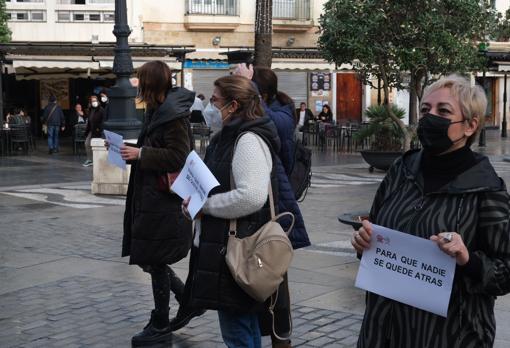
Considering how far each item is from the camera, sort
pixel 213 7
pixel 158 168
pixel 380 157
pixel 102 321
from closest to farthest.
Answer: pixel 158 168, pixel 102 321, pixel 380 157, pixel 213 7

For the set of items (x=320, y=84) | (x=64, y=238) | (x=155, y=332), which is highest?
(x=320, y=84)

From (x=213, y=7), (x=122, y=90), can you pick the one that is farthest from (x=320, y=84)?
(x=122, y=90)

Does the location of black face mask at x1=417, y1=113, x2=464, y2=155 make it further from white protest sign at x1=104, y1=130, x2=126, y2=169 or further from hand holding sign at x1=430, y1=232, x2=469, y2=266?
white protest sign at x1=104, y1=130, x2=126, y2=169

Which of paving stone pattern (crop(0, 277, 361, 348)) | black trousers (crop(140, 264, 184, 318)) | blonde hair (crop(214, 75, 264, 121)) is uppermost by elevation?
blonde hair (crop(214, 75, 264, 121))

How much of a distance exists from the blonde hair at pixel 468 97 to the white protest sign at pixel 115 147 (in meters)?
2.99

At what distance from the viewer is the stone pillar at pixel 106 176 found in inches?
544

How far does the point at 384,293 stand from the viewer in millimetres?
3117

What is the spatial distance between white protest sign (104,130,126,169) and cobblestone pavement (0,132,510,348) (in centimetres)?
119

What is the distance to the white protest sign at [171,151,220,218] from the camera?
4012 millimetres

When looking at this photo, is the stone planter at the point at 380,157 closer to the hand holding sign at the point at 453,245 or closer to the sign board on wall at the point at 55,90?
the sign board on wall at the point at 55,90

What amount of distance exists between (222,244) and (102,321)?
2261 mm

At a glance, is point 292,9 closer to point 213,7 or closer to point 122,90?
point 213,7

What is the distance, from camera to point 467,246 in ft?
9.80

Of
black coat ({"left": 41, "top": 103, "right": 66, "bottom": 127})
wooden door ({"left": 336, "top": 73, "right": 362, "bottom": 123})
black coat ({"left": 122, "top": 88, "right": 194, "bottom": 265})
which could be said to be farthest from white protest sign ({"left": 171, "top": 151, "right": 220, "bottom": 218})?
wooden door ({"left": 336, "top": 73, "right": 362, "bottom": 123})
